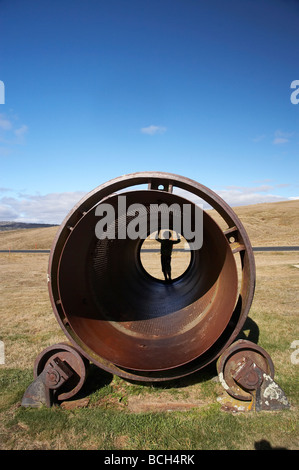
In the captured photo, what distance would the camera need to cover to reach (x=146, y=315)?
4.45 metres

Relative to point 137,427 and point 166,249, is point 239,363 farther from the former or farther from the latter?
point 166,249

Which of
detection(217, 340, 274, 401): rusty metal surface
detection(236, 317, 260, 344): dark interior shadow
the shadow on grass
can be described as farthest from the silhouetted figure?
detection(217, 340, 274, 401): rusty metal surface

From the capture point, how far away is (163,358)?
3303 millimetres

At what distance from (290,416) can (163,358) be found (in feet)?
4.52

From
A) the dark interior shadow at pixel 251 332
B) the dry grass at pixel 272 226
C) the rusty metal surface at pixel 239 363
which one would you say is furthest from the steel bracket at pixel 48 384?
the dry grass at pixel 272 226

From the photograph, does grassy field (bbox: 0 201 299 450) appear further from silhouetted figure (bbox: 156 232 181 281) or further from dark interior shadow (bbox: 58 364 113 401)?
silhouetted figure (bbox: 156 232 181 281)

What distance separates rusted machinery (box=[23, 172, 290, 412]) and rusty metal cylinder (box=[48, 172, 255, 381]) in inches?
0.5

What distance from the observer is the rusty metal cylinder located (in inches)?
124

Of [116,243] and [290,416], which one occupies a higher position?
[116,243]

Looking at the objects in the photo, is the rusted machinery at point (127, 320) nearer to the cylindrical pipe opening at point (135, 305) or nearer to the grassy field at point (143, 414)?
the cylindrical pipe opening at point (135, 305)

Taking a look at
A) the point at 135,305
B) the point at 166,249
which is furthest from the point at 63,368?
the point at 166,249
